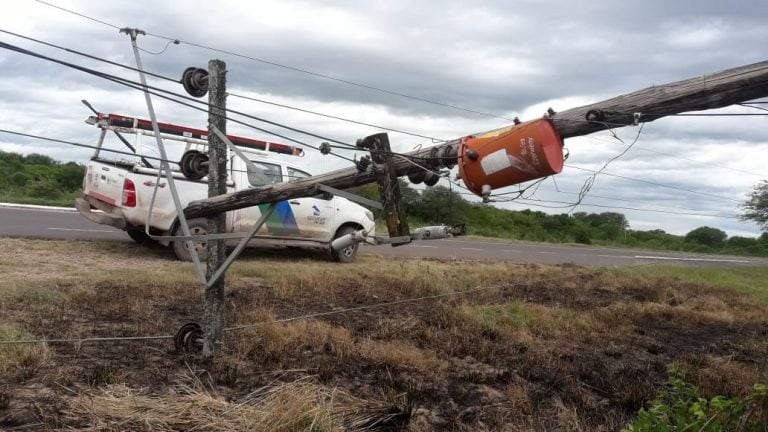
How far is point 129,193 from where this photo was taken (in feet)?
34.4

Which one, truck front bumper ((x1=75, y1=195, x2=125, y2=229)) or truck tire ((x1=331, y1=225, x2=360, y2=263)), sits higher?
truck front bumper ((x1=75, y1=195, x2=125, y2=229))

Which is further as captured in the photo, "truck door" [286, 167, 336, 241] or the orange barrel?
"truck door" [286, 167, 336, 241]

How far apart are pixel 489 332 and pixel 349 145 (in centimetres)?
327

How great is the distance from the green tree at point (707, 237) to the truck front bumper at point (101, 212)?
138 feet

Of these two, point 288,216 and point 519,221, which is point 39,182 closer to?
point 288,216

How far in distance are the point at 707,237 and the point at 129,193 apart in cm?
4415

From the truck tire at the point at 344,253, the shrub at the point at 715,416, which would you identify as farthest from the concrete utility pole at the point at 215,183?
the truck tire at the point at 344,253

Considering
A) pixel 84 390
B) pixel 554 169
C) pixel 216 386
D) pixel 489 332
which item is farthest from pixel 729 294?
pixel 84 390

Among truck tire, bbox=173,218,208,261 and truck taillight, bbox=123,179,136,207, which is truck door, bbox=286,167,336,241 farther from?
truck taillight, bbox=123,179,136,207

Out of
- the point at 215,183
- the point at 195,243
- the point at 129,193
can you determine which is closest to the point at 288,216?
the point at 195,243

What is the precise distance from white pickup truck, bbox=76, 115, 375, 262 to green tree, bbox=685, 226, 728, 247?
39230mm

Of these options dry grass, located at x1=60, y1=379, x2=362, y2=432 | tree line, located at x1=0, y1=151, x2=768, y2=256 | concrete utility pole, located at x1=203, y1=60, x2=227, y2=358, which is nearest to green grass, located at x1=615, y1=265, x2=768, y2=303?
tree line, located at x1=0, y1=151, x2=768, y2=256

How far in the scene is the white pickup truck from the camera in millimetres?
10492

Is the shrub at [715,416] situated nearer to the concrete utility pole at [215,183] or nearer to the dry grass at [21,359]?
the concrete utility pole at [215,183]
